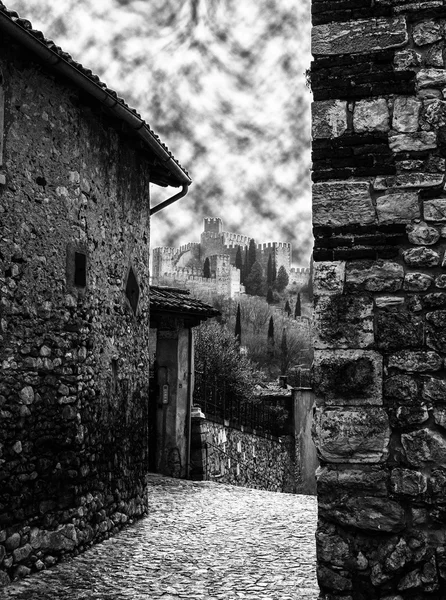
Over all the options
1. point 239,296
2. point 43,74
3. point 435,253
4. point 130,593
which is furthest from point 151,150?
point 239,296

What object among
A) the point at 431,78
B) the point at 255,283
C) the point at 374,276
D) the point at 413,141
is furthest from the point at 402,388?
the point at 255,283

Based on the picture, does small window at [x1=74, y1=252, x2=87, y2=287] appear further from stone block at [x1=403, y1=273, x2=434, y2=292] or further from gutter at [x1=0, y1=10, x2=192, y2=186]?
stone block at [x1=403, y1=273, x2=434, y2=292]

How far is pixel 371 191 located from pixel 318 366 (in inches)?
37.3

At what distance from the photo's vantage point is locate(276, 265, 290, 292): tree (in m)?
72.1

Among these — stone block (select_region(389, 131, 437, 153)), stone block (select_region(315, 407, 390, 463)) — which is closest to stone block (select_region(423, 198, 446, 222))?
stone block (select_region(389, 131, 437, 153))

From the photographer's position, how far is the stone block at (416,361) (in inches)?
141

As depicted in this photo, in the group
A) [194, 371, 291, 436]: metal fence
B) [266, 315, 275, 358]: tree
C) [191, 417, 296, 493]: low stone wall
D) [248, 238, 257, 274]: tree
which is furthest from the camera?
[248, 238, 257, 274]: tree

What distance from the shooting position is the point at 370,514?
3566 mm

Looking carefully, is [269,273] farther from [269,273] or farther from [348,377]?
[348,377]

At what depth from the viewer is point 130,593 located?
18.5 feet

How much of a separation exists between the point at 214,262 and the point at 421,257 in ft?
220

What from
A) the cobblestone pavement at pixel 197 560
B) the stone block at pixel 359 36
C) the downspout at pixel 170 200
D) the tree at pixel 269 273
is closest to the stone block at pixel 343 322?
the stone block at pixel 359 36

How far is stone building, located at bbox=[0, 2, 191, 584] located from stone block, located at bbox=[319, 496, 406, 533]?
10.8 feet

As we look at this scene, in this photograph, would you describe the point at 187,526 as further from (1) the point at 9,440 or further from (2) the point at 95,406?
(1) the point at 9,440
